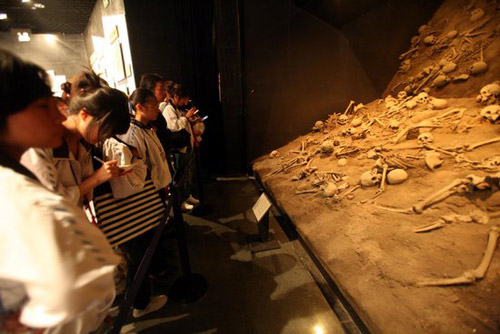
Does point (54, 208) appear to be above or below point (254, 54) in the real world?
below

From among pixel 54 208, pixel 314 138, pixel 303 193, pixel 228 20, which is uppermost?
pixel 228 20

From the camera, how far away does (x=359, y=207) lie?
3.34 m

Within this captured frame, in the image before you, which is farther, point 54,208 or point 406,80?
point 406,80

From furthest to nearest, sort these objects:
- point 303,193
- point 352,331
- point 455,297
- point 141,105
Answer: point 303,193 → point 141,105 → point 352,331 → point 455,297

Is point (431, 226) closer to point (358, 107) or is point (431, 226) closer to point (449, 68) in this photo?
point (449, 68)

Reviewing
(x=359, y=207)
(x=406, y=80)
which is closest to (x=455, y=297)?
(x=359, y=207)

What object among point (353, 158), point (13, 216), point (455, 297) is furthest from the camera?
point (353, 158)

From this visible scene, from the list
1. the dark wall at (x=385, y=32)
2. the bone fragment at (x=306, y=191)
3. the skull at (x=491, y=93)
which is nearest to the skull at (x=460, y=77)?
the skull at (x=491, y=93)

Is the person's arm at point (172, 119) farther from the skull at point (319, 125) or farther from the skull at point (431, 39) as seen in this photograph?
the skull at point (431, 39)

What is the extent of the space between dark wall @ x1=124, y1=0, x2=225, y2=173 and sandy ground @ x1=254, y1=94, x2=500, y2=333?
2893mm

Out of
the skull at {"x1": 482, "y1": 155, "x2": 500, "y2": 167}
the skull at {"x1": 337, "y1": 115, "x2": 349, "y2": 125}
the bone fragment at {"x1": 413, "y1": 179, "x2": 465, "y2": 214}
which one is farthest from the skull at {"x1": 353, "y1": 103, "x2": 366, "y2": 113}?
the bone fragment at {"x1": 413, "y1": 179, "x2": 465, "y2": 214}

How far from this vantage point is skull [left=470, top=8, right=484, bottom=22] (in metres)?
A: 5.25

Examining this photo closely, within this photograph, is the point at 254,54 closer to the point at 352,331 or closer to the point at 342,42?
the point at 342,42

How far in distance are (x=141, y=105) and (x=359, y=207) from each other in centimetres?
283
